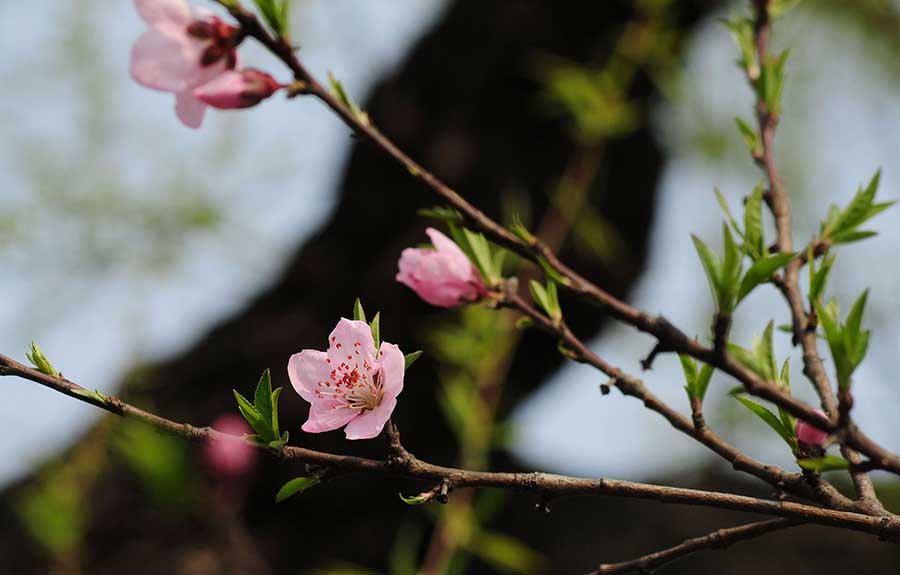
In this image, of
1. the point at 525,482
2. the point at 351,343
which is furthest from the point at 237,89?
the point at 525,482

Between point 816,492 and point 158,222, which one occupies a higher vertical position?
point 816,492

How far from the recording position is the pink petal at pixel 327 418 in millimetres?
481

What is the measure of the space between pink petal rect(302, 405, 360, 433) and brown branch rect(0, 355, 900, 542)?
76 millimetres

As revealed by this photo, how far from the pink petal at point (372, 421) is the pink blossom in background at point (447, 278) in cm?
9

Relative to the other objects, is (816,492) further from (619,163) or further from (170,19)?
(619,163)

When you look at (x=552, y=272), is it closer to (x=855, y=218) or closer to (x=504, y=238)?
(x=504, y=238)

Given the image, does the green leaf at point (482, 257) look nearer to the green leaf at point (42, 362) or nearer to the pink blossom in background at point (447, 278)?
the pink blossom in background at point (447, 278)

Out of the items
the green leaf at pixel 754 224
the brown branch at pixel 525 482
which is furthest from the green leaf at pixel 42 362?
Answer: the green leaf at pixel 754 224

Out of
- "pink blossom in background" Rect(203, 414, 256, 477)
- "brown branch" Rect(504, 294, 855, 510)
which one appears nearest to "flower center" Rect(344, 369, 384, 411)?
"brown branch" Rect(504, 294, 855, 510)

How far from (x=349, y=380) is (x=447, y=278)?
0.09 meters

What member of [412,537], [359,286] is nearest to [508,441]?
[412,537]

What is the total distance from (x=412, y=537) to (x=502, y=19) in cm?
108

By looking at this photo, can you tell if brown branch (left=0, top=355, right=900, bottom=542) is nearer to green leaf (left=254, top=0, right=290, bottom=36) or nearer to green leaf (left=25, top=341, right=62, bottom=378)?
green leaf (left=25, top=341, right=62, bottom=378)

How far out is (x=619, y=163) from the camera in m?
1.82
